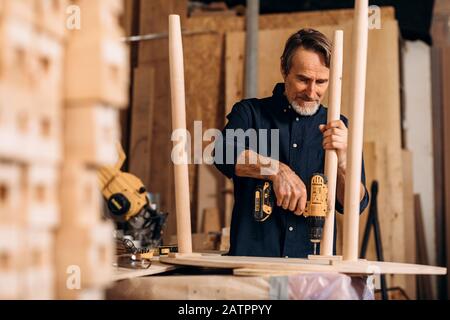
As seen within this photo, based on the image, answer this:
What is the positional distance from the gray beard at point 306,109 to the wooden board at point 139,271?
3.55ft

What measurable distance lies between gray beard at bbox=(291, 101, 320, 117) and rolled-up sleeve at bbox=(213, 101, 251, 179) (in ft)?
0.73

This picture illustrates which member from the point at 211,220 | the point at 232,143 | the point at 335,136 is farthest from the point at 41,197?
the point at 211,220

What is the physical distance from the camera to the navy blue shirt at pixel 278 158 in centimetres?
330

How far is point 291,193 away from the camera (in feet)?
9.59

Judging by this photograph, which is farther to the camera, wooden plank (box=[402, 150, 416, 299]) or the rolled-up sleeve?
wooden plank (box=[402, 150, 416, 299])

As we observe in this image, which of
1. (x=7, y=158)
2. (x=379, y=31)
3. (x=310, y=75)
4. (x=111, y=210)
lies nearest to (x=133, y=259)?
(x=310, y=75)

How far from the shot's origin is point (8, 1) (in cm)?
140

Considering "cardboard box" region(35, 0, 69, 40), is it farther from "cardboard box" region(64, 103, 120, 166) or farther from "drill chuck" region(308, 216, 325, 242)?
"drill chuck" region(308, 216, 325, 242)

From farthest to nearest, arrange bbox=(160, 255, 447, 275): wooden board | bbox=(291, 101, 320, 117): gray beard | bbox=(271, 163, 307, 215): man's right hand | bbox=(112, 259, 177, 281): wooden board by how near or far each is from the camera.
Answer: bbox=(291, 101, 320, 117): gray beard → bbox=(271, 163, 307, 215): man's right hand → bbox=(112, 259, 177, 281): wooden board → bbox=(160, 255, 447, 275): wooden board

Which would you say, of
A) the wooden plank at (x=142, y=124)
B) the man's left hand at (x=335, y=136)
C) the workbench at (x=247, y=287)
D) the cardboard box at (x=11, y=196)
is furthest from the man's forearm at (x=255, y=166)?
the wooden plank at (x=142, y=124)

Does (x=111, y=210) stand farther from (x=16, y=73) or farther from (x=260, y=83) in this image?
(x=16, y=73)

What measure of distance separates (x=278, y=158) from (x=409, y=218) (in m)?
3.42

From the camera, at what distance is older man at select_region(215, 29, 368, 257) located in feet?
10.8

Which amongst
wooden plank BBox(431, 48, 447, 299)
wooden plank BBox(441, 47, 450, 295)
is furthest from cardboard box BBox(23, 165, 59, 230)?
wooden plank BBox(431, 48, 447, 299)
